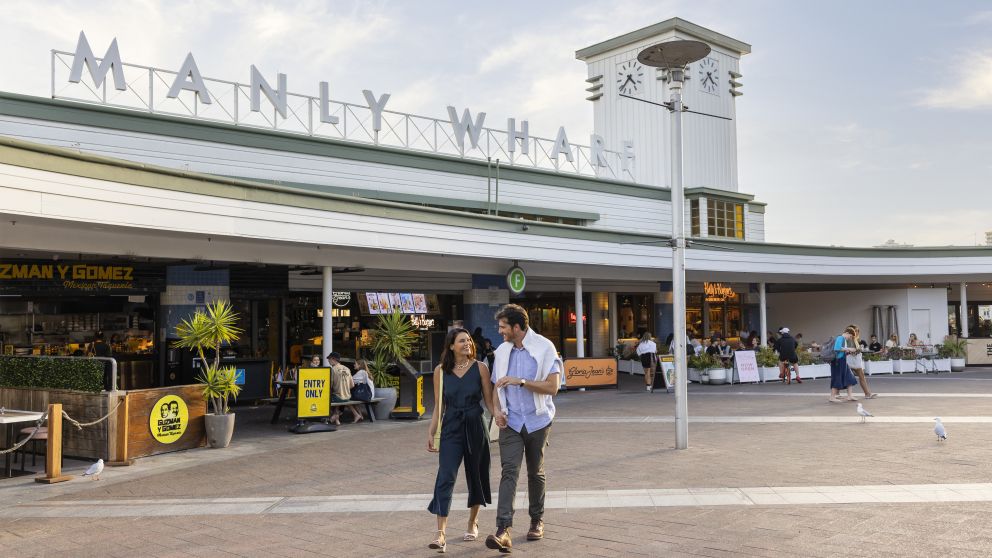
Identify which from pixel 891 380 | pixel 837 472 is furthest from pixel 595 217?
pixel 837 472

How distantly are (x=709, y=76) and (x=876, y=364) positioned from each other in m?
13.3

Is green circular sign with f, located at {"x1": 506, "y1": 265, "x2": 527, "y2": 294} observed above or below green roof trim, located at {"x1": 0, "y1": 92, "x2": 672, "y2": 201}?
below

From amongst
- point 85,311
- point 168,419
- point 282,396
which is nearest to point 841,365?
point 282,396

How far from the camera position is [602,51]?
3203 centimetres

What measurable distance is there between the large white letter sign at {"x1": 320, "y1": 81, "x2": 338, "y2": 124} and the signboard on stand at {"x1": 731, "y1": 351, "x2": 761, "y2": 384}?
12.5 metres

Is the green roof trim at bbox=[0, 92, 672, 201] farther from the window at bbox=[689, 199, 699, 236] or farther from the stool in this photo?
the stool

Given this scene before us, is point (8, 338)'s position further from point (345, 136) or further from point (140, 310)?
point (345, 136)

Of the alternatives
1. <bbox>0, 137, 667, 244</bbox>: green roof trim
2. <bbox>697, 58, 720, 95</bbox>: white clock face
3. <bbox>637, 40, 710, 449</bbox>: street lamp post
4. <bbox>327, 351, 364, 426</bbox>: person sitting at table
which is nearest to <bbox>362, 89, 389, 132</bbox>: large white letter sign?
<bbox>0, 137, 667, 244</bbox>: green roof trim

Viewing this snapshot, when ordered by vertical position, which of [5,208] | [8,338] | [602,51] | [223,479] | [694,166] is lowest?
[223,479]

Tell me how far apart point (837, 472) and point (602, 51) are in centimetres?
2611

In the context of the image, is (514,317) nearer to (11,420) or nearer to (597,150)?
(11,420)

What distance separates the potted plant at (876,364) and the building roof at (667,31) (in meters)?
13.8

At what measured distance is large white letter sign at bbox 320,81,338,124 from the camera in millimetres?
19375

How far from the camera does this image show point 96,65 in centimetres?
1611
